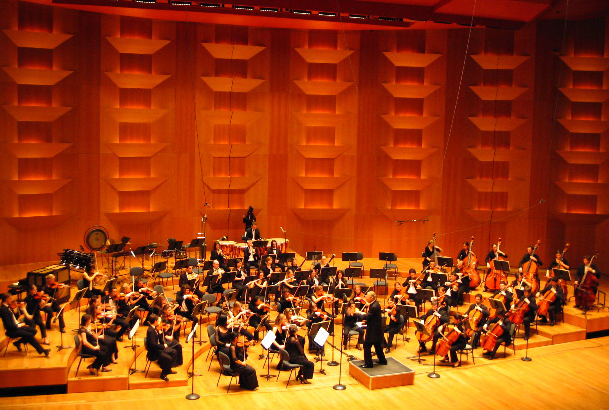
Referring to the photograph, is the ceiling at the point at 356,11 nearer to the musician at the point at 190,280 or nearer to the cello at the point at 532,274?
the cello at the point at 532,274

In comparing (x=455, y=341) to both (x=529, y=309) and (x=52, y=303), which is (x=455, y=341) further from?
(x=52, y=303)

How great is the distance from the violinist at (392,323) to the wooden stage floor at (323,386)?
0.21 metres

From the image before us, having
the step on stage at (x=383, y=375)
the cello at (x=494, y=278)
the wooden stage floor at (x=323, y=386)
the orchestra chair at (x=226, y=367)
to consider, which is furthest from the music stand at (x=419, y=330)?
the cello at (x=494, y=278)

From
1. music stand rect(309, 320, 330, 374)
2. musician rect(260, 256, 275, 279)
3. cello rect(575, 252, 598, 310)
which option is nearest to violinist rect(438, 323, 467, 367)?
music stand rect(309, 320, 330, 374)

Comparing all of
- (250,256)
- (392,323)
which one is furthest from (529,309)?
(250,256)

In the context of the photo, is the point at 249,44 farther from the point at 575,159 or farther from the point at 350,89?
the point at 575,159

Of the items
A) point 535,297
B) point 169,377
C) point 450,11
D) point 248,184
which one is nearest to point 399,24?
point 450,11

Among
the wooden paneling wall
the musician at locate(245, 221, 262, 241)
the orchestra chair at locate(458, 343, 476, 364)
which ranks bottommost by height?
the orchestra chair at locate(458, 343, 476, 364)

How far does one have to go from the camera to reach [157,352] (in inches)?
374

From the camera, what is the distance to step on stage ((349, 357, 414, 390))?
9680 millimetres

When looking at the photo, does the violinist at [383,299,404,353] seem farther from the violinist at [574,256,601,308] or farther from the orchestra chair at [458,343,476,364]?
the violinist at [574,256,601,308]

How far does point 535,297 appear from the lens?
488 inches

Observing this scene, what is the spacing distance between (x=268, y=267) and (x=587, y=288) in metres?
6.19

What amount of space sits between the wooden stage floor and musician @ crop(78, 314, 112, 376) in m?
0.18
